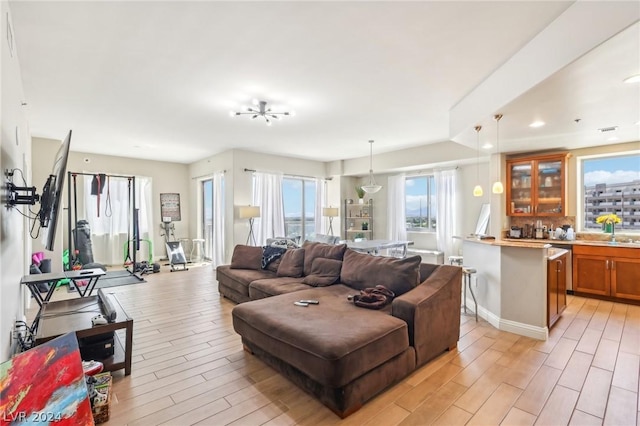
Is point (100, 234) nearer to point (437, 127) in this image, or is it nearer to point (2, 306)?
point (2, 306)

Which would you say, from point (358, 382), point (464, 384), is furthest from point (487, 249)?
point (358, 382)

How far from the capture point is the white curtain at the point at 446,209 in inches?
266

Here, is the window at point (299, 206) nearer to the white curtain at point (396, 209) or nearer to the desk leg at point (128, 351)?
the white curtain at point (396, 209)

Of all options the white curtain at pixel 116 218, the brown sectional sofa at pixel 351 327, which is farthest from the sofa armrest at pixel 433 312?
the white curtain at pixel 116 218

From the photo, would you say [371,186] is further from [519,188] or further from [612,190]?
[612,190]

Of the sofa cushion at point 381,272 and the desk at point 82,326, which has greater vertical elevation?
the sofa cushion at point 381,272

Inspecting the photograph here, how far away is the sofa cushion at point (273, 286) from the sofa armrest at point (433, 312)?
1.37 metres

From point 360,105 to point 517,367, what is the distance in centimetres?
330

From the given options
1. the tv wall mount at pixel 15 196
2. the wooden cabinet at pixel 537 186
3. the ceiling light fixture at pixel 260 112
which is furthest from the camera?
the wooden cabinet at pixel 537 186

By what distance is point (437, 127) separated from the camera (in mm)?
5102

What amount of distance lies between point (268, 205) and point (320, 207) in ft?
5.44

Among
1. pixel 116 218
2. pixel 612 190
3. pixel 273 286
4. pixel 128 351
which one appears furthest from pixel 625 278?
pixel 116 218

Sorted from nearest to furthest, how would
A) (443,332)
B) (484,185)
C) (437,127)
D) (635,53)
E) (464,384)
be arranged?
(635,53), (464,384), (443,332), (437,127), (484,185)

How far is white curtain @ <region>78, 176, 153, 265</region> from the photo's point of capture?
7.47m
